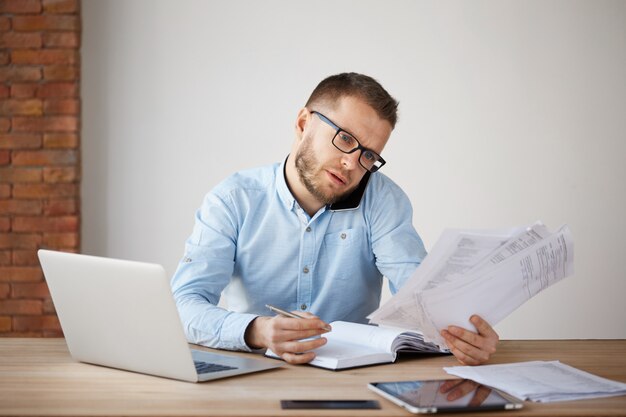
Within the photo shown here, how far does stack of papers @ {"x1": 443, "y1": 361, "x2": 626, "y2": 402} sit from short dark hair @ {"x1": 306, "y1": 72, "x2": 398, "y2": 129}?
81cm

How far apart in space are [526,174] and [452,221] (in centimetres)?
45

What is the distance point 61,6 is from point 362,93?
200cm

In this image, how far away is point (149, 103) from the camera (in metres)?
3.66

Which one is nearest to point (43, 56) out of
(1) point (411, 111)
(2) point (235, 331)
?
(1) point (411, 111)

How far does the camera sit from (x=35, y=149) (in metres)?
3.45

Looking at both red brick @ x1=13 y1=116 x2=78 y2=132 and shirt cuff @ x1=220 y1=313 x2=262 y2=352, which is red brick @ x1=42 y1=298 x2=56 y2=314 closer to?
red brick @ x1=13 y1=116 x2=78 y2=132

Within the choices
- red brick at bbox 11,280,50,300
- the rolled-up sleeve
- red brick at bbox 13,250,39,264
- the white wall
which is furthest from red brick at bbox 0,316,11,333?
the rolled-up sleeve

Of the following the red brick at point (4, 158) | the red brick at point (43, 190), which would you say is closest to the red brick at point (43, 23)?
the red brick at point (4, 158)

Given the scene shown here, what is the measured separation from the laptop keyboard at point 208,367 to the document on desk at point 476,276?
1.06ft

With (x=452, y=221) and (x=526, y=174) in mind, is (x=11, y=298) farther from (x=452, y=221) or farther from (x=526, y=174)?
(x=526, y=174)

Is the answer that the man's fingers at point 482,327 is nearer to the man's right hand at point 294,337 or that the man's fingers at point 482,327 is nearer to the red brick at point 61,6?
the man's right hand at point 294,337

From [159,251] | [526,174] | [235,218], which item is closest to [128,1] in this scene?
[159,251]

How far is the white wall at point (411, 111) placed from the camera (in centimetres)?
365

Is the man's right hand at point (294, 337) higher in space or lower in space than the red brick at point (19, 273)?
higher
